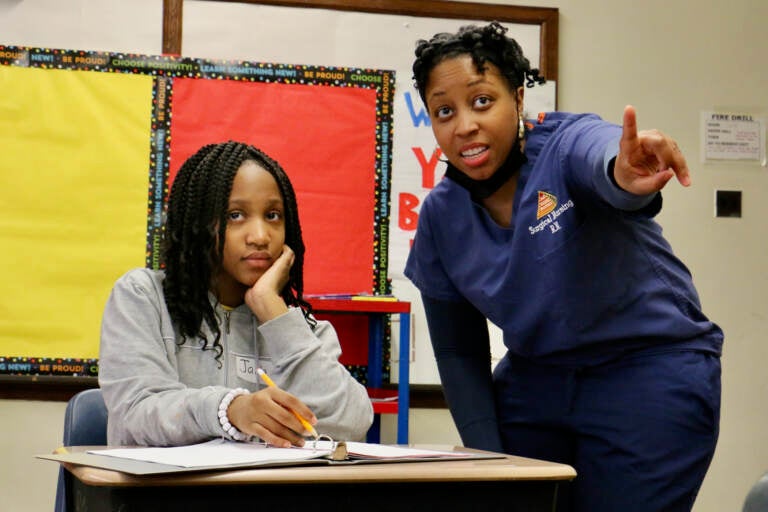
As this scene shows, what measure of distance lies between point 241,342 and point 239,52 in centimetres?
191

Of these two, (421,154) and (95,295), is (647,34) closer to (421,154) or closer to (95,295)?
(421,154)

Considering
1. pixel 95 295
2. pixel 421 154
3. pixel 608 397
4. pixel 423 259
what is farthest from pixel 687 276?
pixel 95 295

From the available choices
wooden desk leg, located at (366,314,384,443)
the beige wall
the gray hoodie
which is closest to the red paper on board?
wooden desk leg, located at (366,314,384,443)

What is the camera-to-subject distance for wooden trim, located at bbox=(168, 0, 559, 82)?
317cm

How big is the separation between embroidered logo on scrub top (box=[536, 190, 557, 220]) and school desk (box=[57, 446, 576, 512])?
0.49 metres

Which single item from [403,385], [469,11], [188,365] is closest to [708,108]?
[469,11]

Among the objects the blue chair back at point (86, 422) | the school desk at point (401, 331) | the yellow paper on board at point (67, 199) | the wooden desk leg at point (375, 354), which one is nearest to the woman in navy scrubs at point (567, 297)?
the blue chair back at point (86, 422)

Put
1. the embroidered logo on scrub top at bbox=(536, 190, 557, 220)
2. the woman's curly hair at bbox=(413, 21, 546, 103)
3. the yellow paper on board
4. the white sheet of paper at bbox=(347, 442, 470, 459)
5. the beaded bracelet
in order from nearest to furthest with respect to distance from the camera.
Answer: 1. the white sheet of paper at bbox=(347, 442, 470, 459)
2. the beaded bracelet
3. the embroidered logo on scrub top at bbox=(536, 190, 557, 220)
4. the woman's curly hair at bbox=(413, 21, 546, 103)
5. the yellow paper on board

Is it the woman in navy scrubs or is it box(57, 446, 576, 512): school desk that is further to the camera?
the woman in navy scrubs

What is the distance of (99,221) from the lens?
2.98 metres

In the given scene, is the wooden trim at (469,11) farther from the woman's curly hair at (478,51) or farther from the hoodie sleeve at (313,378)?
the hoodie sleeve at (313,378)

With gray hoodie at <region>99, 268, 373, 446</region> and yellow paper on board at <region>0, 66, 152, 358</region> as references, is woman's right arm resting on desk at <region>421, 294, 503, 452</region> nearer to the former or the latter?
gray hoodie at <region>99, 268, 373, 446</region>

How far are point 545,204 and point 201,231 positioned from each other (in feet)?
1.84

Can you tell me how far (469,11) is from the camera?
3232 millimetres
